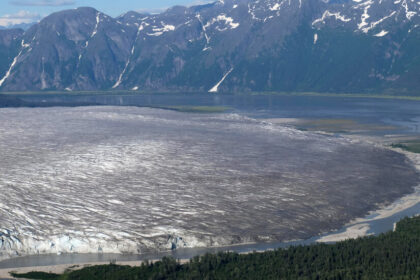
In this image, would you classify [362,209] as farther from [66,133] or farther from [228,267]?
[66,133]

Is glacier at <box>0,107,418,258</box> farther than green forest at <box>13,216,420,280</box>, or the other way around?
glacier at <box>0,107,418,258</box>

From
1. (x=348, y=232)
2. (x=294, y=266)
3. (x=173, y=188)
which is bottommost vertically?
(x=348, y=232)

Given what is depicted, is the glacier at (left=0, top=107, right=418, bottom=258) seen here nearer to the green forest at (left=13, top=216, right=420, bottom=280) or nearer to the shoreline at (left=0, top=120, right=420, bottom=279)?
the shoreline at (left=0, top=120, right=420, bottom=279)

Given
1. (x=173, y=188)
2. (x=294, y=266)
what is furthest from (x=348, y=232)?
(x=173, y=188)

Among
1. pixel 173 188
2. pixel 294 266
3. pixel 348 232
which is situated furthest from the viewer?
pixel 173 188

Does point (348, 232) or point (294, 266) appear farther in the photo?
point (348, 232)

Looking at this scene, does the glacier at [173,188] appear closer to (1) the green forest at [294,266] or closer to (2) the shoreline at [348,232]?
(2) the shoreline at [348,232]

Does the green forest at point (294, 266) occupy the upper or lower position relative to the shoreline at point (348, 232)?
upper

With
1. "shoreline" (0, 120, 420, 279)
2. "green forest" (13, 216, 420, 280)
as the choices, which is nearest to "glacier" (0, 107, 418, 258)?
"shoreline" (0, 120, 420, 279)

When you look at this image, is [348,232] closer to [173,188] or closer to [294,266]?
[294,266]

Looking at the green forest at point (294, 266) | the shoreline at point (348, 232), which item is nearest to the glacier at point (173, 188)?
the shoreline at point (348, 232)
